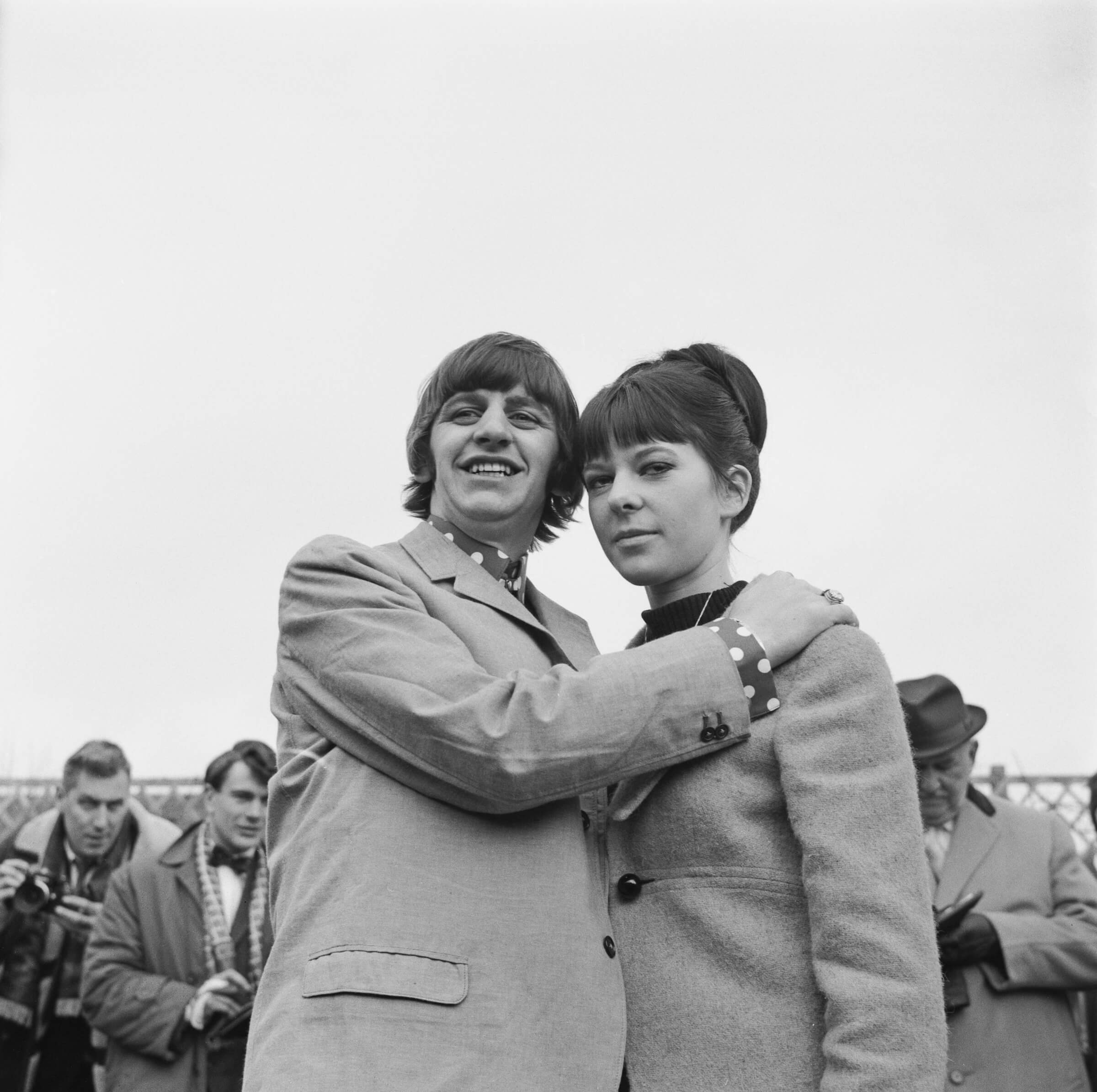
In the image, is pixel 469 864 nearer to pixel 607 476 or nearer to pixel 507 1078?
pixel 507 1078

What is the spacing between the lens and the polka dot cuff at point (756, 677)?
245 cm

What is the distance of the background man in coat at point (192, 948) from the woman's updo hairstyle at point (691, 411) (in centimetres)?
283

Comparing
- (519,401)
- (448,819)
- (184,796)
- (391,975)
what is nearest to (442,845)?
(448,819)

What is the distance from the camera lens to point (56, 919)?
18.9 ft

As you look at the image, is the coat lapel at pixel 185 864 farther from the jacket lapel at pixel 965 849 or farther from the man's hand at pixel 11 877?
the jacket lapel at pixel 965 849

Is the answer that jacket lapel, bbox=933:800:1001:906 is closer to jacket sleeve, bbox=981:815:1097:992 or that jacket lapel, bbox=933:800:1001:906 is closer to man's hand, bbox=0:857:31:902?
jacket sleeve, bbox=981:815:1097:992

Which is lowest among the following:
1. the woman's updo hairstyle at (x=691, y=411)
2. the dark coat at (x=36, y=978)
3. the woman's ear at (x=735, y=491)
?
the dark coat at (x=36, y=978)

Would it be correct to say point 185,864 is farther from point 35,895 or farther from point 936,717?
point 936,717

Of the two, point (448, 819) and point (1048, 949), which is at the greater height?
point (448, 819)

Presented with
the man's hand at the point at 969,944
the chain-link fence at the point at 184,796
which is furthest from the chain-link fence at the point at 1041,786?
the man's hand at the point at 969,944

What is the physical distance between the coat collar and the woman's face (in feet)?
0.74

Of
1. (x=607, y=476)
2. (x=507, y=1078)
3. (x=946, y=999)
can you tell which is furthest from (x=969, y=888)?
(x=507, y=1078)

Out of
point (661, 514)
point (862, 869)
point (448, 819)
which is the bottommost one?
point (862, 869)

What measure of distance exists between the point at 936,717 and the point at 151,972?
3146mm
